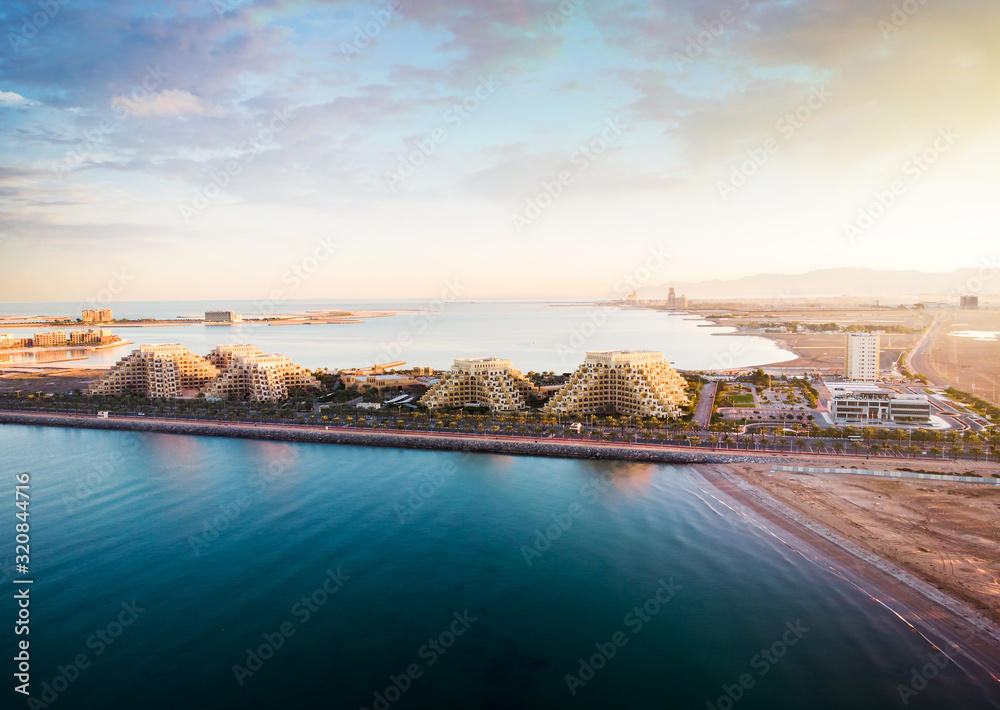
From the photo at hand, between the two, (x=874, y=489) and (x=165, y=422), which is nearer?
(x=874, y=489)

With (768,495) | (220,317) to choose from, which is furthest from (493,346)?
(220,317)

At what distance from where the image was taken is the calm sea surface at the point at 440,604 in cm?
1169

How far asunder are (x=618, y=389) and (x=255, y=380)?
25298 mm

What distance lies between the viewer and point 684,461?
25.6 metres

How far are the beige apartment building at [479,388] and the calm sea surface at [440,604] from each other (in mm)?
12973

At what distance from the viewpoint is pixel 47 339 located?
87125mm

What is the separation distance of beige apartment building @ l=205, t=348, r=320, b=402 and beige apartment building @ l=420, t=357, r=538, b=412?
38.1 ft

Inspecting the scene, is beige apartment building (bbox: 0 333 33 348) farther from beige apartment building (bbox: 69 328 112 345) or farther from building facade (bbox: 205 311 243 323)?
building facade (bbox: 205 311 243 323)

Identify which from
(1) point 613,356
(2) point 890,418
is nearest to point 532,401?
(1) point 613,356

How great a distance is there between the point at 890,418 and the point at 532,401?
20.2 metres

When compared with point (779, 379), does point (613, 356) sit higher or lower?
higher

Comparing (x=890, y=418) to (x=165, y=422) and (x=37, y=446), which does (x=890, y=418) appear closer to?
(x=165, y=422)

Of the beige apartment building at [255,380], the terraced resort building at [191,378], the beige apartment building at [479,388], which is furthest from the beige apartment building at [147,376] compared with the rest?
the beige apartment building at [479,388]

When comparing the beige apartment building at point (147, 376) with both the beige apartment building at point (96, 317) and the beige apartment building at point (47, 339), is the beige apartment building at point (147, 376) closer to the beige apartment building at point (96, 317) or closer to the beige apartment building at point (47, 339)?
the beige apartment building at point (47, 339)
